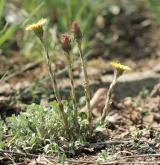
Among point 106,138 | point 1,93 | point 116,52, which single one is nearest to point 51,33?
point 116,52

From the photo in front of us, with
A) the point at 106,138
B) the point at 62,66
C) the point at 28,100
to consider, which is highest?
the point at 62,66

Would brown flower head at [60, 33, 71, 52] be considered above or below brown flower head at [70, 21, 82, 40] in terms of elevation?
below

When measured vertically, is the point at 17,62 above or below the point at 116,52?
below

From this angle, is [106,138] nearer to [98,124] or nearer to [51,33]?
[98,124]

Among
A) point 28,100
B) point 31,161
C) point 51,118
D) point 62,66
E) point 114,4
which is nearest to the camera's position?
point 31,161

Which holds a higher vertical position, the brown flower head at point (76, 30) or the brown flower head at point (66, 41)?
the brown flower head at point (76, 30)

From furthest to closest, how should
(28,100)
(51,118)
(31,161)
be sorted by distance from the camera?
(28,100)
(51,118)
(31,161)

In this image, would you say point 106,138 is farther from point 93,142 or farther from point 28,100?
point 28,100

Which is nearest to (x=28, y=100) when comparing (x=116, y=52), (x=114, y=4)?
(x=116, y=52)

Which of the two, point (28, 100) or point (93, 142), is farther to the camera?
point (28, 100)
